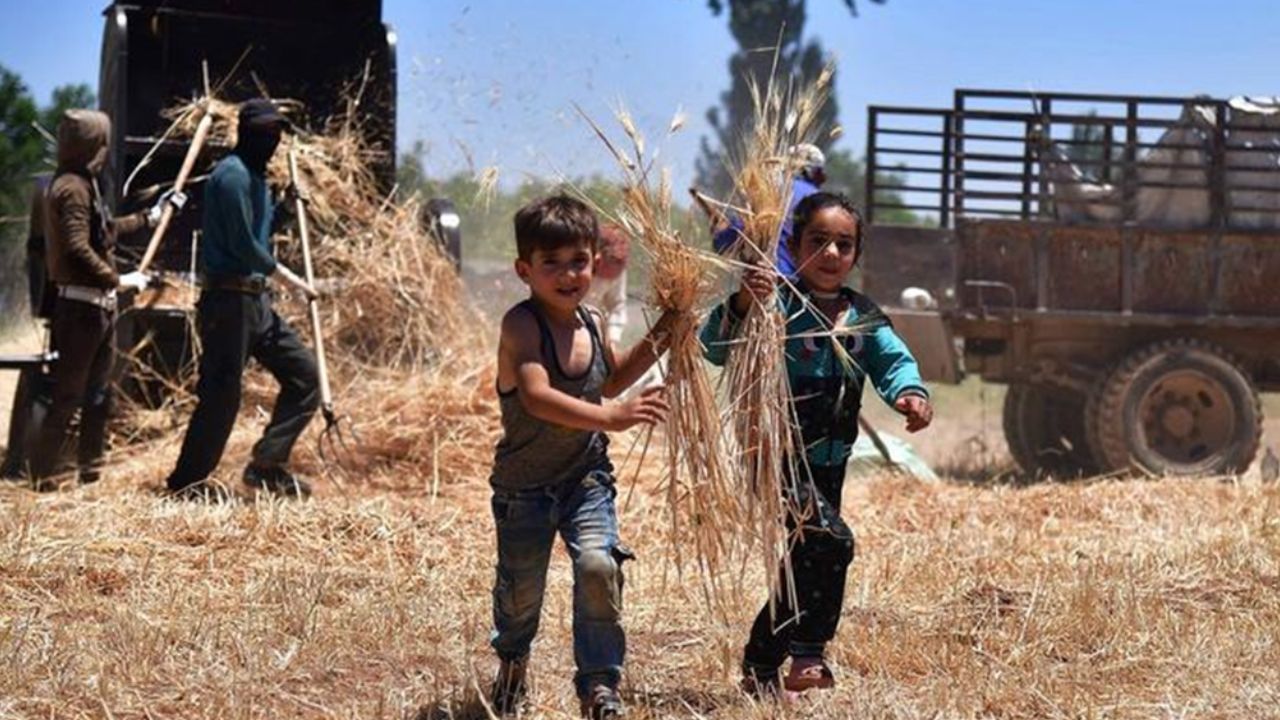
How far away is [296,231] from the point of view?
39.0 feet

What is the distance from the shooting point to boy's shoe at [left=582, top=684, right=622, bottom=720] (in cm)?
539

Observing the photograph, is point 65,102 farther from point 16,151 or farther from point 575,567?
point 575,567

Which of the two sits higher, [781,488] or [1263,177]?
[1263,177]

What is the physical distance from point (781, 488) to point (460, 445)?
5591 mm

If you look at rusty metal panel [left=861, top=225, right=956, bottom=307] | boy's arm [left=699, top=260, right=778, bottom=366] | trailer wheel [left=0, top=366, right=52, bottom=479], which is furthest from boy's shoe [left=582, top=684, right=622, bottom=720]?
rusty metal panel [left=861, top=225, right=956, bottom=307]

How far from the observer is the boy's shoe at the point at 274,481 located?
995cm

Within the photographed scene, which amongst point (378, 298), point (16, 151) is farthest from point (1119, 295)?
point (16, 151)

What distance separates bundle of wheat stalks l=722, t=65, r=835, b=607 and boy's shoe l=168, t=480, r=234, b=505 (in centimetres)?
437

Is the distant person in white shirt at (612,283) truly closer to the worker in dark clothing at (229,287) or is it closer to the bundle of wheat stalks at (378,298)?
the bundle of wheat stalks at (378,298)

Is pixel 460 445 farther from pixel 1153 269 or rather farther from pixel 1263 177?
pixel 1263 177

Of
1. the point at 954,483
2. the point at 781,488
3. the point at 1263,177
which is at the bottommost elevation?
the point at 954,483

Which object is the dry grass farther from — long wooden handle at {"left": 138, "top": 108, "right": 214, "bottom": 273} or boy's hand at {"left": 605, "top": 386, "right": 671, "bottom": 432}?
long wooden handle at {"left": 138, "top": 108, "right": 214, "bottom": 273}

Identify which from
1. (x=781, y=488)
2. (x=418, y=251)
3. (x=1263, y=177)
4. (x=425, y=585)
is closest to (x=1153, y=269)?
(x=1263, y=177)

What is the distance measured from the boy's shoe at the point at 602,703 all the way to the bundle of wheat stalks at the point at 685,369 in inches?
15.3
